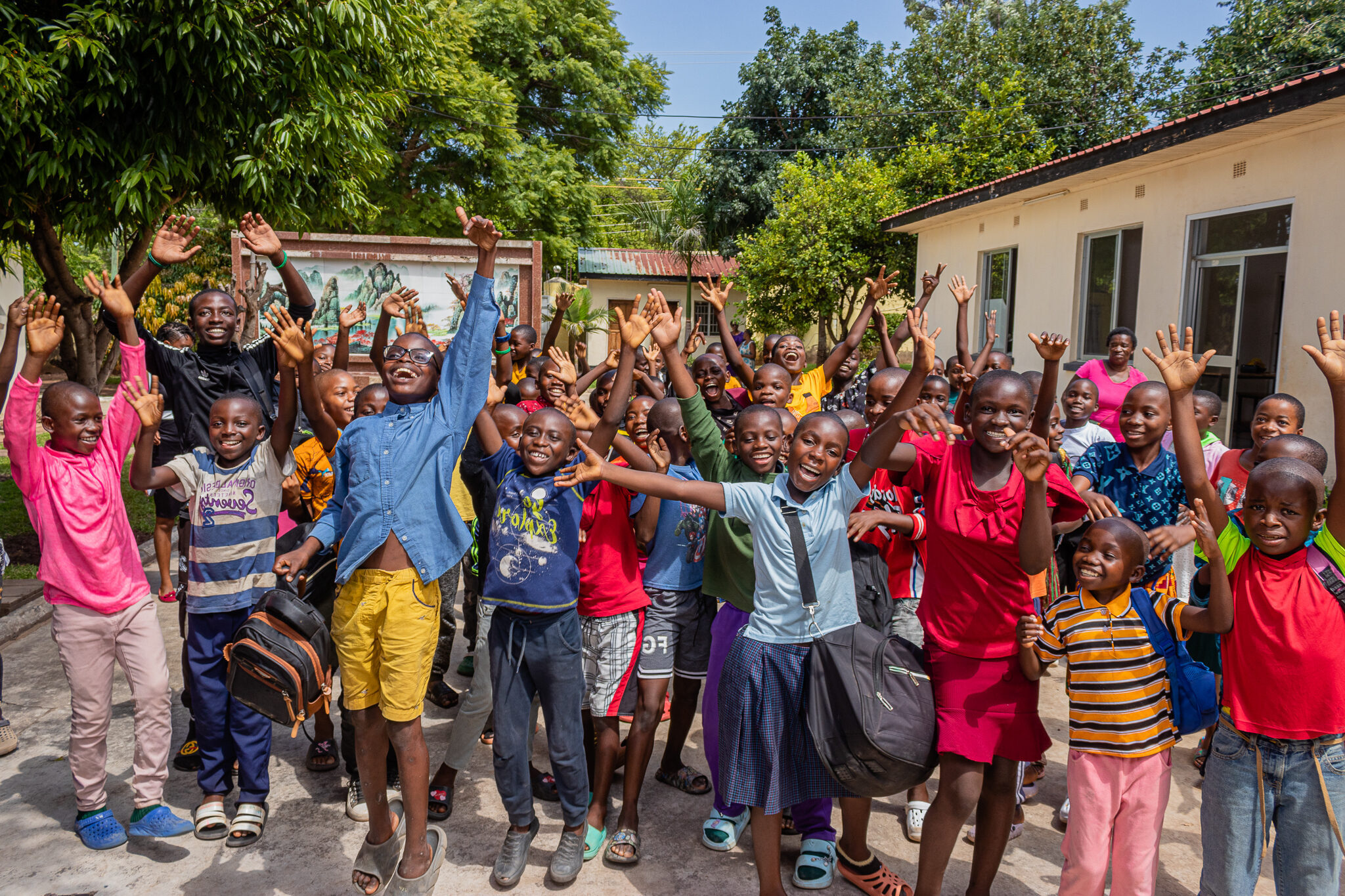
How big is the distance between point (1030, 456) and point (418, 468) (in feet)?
6.41

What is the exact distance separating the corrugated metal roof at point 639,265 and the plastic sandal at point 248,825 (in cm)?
2461

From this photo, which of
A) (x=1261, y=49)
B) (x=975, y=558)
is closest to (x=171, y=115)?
(x=975, y=558)

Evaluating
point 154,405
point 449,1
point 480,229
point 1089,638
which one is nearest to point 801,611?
point 1089,638

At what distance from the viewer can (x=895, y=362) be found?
5.26 metres

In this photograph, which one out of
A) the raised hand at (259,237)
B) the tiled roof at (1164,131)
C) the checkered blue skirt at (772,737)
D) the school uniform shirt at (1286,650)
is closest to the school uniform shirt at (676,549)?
the checkered blue skirt at (772,737)

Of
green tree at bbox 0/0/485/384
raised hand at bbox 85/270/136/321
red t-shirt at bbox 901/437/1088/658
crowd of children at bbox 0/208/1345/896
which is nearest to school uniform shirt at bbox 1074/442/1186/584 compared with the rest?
crowd of children at bbox 0/208/1345/896

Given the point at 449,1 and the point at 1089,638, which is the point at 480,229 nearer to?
the point at 1089,638

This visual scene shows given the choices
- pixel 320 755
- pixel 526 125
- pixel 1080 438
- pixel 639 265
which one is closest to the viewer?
pixel 320 755

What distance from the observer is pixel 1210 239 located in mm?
8883

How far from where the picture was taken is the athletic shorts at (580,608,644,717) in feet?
11.4

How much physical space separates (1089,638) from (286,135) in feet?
18.7

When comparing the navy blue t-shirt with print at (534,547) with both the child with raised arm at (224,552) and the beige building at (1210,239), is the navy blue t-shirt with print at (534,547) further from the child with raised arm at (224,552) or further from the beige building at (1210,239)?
the beige building at (1210,239)

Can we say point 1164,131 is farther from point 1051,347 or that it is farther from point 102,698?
point 102,698

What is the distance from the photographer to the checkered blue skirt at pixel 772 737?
9.34 feet
